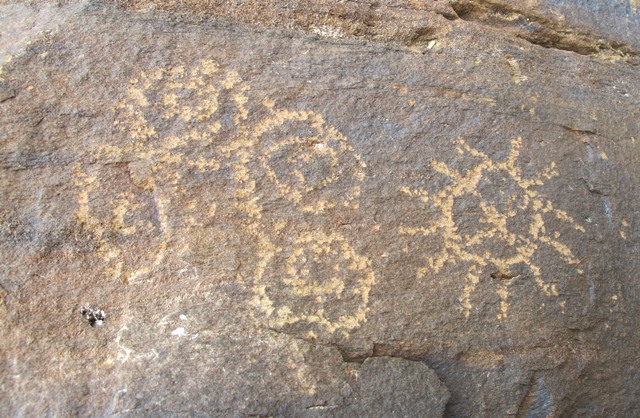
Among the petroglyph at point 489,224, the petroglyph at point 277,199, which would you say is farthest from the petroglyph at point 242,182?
the petroglyph at point 489,224

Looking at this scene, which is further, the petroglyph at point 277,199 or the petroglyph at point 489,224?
the petroglyph at point 489,224

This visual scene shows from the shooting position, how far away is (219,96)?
128cm

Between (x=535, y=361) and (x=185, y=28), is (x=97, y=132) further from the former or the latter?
(x=535, y=361)

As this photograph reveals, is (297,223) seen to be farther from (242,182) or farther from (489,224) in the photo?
(489,224)

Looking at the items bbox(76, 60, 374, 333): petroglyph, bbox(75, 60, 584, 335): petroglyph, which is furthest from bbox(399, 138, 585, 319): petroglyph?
bbox(76, 60, 374, 333): petroglyph

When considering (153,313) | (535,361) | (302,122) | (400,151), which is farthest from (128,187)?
(535,361)

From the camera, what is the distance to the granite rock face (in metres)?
1.07

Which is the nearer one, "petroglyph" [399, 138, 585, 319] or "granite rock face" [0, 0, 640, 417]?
"granite rock face" [0, 0, 640, 417]

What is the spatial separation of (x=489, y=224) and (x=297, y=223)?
0.39m

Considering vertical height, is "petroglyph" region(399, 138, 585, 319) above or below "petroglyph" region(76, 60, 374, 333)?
below

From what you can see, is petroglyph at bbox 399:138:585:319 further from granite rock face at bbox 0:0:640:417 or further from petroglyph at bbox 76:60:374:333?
petroglyph at bbox 76:60:374:333

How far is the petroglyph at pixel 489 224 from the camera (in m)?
1.25

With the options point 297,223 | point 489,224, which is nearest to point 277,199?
point 297,223

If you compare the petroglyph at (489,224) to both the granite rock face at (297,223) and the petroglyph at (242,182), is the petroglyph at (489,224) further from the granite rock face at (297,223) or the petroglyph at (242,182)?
the petroglyph at (242,182)
